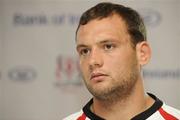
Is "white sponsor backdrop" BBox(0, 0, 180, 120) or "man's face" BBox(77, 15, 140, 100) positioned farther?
"white sponsor backdrop" BBox(0, 0, 180, 120)

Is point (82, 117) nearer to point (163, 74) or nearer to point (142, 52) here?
point (142, 52)

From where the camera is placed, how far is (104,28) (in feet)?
4.04

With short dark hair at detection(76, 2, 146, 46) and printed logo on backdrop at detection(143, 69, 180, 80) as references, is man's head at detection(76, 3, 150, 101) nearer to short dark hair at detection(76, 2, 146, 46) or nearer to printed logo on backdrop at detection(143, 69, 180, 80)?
short dark hair at detection(76, 2, 146, 46)

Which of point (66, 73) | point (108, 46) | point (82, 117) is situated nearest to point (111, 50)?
point (108, 46)

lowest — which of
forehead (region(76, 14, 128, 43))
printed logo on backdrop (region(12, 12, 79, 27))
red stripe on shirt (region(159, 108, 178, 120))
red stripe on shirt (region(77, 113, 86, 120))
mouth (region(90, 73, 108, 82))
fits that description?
red stripe on shirt (region(77, 113, 86, 120))

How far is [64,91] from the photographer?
6.49ft

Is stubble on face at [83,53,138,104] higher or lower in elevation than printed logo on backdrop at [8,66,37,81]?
higher

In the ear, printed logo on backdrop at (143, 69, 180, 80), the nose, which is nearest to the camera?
the nose

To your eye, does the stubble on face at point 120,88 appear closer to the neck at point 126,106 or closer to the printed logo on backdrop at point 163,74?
the neck at point 126,106

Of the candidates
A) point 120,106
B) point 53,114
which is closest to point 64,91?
point 53,114

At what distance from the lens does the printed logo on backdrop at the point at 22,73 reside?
1976mm

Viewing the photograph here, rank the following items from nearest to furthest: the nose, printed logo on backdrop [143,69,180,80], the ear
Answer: the nose → the ear → printed logo on backdrop [143,69,180,80]

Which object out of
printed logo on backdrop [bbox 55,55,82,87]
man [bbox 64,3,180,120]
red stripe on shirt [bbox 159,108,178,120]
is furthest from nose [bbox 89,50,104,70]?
printed logo on backdrop [bbox 55,55,82,87]

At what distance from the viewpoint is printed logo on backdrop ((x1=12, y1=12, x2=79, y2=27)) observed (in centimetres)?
199
